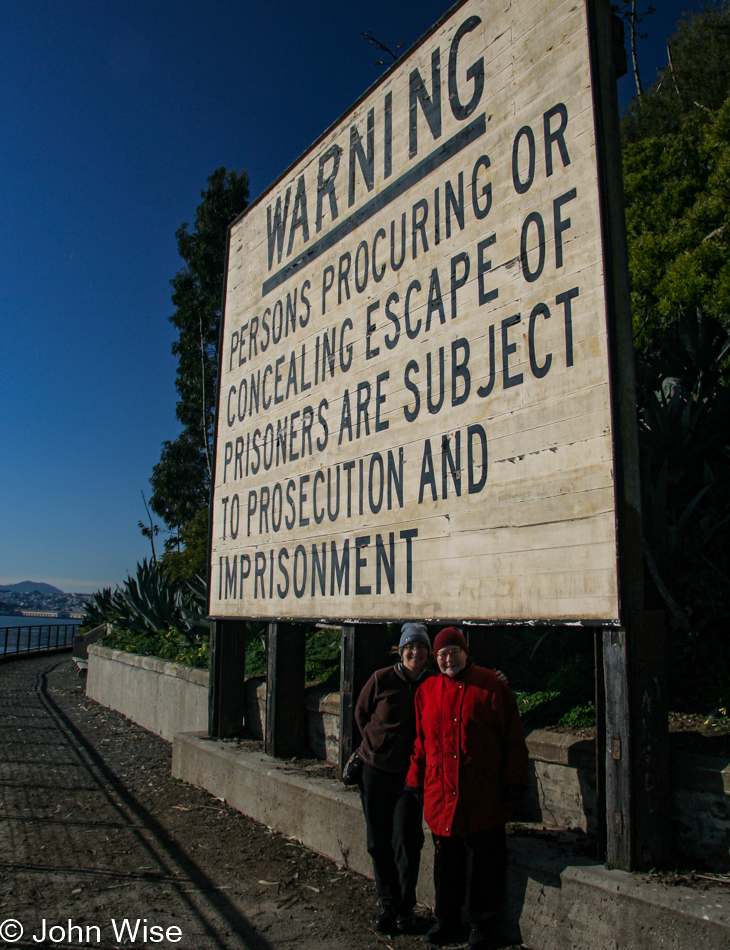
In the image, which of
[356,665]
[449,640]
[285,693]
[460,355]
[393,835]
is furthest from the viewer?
[285,693]

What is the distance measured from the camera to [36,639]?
90.8ft

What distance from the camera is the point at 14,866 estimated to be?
4.60m

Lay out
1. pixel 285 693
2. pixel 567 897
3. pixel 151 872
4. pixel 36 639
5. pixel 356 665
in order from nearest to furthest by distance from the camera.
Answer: pixel 567 897
pixel 151 872
pixel 356 665
pixel 285 693
pixel 36 639

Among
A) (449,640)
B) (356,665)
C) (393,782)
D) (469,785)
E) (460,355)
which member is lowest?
(393,782)

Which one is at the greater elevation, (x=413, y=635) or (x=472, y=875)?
(x=413, y=635)

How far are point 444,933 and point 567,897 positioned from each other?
2.26 ft

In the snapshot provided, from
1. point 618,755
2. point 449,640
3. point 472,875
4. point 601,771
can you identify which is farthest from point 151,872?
point 618,755

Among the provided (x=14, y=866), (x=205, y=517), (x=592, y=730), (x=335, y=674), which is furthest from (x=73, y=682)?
(x=592, y=730)

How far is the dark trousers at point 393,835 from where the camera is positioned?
387 centimetres

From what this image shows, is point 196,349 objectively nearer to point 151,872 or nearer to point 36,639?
point 36,639

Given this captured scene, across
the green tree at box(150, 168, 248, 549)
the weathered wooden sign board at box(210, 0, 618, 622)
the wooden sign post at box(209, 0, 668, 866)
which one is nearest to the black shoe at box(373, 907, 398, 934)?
the wooden sign post at box(209, 0, 668, 866)

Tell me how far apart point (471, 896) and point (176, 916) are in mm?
1647

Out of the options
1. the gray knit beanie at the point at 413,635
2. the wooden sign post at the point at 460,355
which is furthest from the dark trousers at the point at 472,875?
the gray knit beanie at the point at 413,635

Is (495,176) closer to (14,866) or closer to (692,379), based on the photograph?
(692,379)
